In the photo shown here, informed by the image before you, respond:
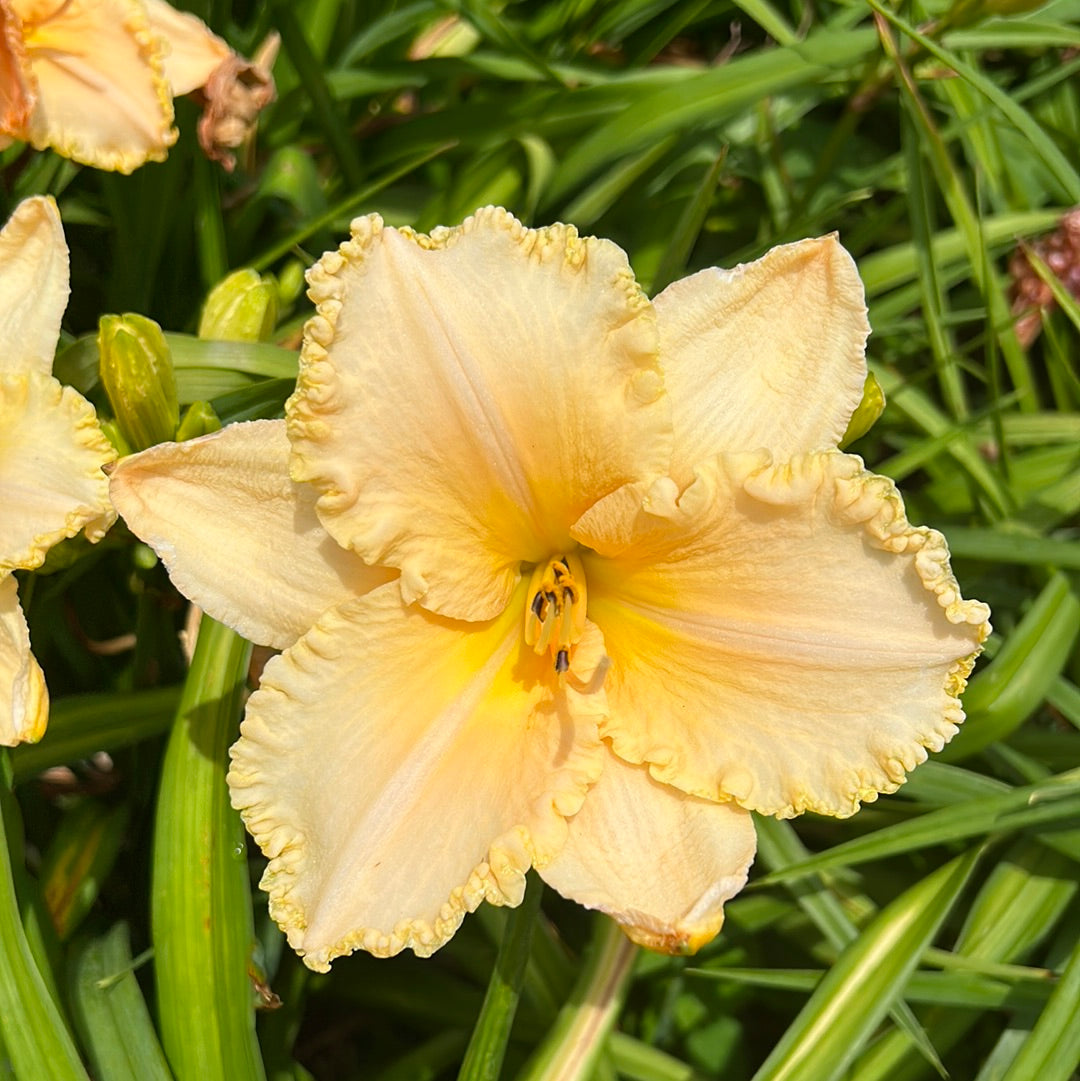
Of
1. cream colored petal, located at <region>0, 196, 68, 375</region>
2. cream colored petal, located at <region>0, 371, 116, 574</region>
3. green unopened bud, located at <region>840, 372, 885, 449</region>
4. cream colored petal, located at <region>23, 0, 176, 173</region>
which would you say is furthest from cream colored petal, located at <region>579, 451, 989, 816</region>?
cream colored petal, located at <region>23, 0, 176, 173</region>

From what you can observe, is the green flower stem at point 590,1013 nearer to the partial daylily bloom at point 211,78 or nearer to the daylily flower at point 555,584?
the daylily flower at point 555,584

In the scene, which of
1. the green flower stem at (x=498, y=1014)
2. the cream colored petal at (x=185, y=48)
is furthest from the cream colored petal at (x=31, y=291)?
the green flower stem at (x=498, y=1014)

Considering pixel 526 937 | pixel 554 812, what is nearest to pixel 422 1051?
pixel 526 937

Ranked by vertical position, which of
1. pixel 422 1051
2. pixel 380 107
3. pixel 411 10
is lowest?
pixel 422 1051

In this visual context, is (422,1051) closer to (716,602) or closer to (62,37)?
(716,602)

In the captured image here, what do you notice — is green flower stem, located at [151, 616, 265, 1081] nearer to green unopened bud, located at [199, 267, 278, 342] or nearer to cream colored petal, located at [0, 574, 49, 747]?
cream colored petal, located at [0, 574, 49, 747]

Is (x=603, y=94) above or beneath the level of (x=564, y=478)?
above
